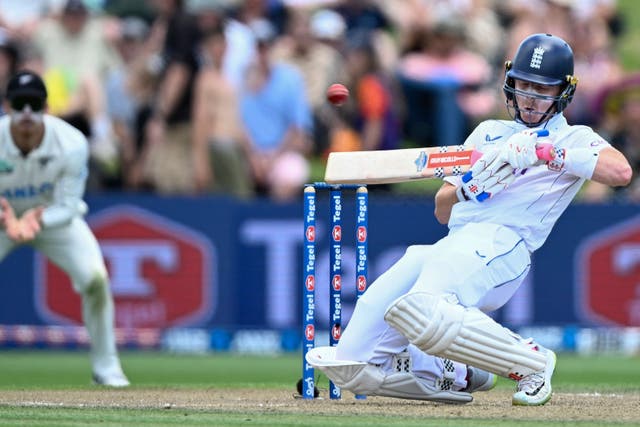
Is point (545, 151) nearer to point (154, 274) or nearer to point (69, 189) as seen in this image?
point (69, 189)

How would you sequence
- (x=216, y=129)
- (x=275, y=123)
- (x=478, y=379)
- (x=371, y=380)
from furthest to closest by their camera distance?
(x=275, y=123) < (x=216, y=129) < (x=478, y=379) < (x=371, y=380)

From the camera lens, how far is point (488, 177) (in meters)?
7.14

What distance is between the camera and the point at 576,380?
10.4 m

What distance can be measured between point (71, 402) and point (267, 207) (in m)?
5.86

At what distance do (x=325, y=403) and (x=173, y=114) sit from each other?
6920mm

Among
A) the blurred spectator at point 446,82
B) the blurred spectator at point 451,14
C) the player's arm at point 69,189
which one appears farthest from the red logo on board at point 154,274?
the player's arm at point 69,189

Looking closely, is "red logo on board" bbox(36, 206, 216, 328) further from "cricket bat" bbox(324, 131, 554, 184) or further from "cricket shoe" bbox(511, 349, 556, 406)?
"cricket shoe" bbox(511, 349, 556, 406)

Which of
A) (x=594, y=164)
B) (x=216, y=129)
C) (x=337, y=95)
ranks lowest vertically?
(x=216, y=129)

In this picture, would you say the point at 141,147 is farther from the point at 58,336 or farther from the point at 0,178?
the point at 0,178

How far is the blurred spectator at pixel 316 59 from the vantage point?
567 inches

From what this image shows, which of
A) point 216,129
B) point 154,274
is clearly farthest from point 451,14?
point 154,274

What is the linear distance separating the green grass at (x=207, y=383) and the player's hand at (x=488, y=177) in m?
1.10

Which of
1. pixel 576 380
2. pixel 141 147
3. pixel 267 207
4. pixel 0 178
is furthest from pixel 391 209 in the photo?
pixel 0 178

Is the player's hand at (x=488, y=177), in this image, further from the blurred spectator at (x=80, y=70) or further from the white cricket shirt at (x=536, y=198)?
the blurred spectator at (x=80, y=70)
